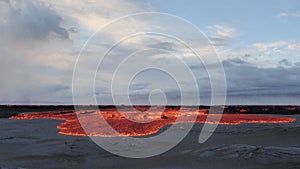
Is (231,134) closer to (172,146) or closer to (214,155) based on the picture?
(172,146)

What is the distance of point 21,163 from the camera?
16.7 m

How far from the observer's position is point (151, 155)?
1795 cm

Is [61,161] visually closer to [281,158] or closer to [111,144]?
[111,144]

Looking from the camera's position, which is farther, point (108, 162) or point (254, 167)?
point (108, 162)

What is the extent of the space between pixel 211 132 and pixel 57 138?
39.4ft

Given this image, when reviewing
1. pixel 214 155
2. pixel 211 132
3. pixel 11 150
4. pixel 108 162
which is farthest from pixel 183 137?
pixel 11 150

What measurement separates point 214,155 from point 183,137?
287 inches

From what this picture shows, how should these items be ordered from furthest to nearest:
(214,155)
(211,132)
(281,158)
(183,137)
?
(211,132), (183,137), (214,155), (281,158)

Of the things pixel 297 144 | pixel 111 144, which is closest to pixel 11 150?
pixel 111 144

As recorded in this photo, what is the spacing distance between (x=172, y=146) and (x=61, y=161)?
6.96m

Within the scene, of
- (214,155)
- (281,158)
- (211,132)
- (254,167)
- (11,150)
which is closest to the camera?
(254,167)

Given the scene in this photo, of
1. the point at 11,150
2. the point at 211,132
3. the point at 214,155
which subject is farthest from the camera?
the point at 211,132

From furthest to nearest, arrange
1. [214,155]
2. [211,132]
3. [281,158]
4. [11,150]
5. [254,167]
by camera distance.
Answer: [211,132]
[11,150]
[214,155]
[281,158]
[254,167]

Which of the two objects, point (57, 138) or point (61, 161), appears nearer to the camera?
point (61, 161)
